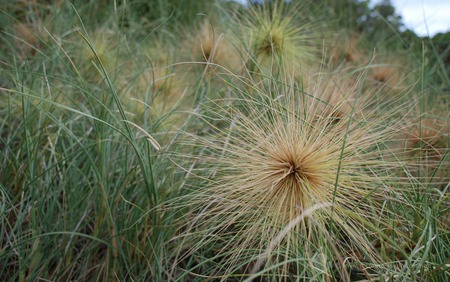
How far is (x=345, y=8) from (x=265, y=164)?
2.56 meters

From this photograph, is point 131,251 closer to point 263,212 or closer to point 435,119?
point 263,212

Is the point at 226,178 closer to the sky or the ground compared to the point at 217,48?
closer to the ground

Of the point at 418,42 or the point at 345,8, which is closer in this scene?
the point at 418,42

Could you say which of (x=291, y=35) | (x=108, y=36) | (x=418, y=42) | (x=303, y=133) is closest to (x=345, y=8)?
(x=418, y=42)

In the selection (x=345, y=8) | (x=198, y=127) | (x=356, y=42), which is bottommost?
(x=198, y=127)

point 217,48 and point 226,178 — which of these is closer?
point 226,178

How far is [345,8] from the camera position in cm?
297

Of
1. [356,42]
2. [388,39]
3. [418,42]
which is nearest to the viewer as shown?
[418,42]

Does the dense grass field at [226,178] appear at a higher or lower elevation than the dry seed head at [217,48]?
lower

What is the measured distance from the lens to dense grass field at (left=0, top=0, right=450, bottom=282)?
0.75 metres

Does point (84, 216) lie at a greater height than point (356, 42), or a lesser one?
lesser

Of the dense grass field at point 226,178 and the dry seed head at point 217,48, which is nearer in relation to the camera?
the dense grass field at point 226,178

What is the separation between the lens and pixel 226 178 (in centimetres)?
79

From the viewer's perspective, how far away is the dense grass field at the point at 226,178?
75cm
